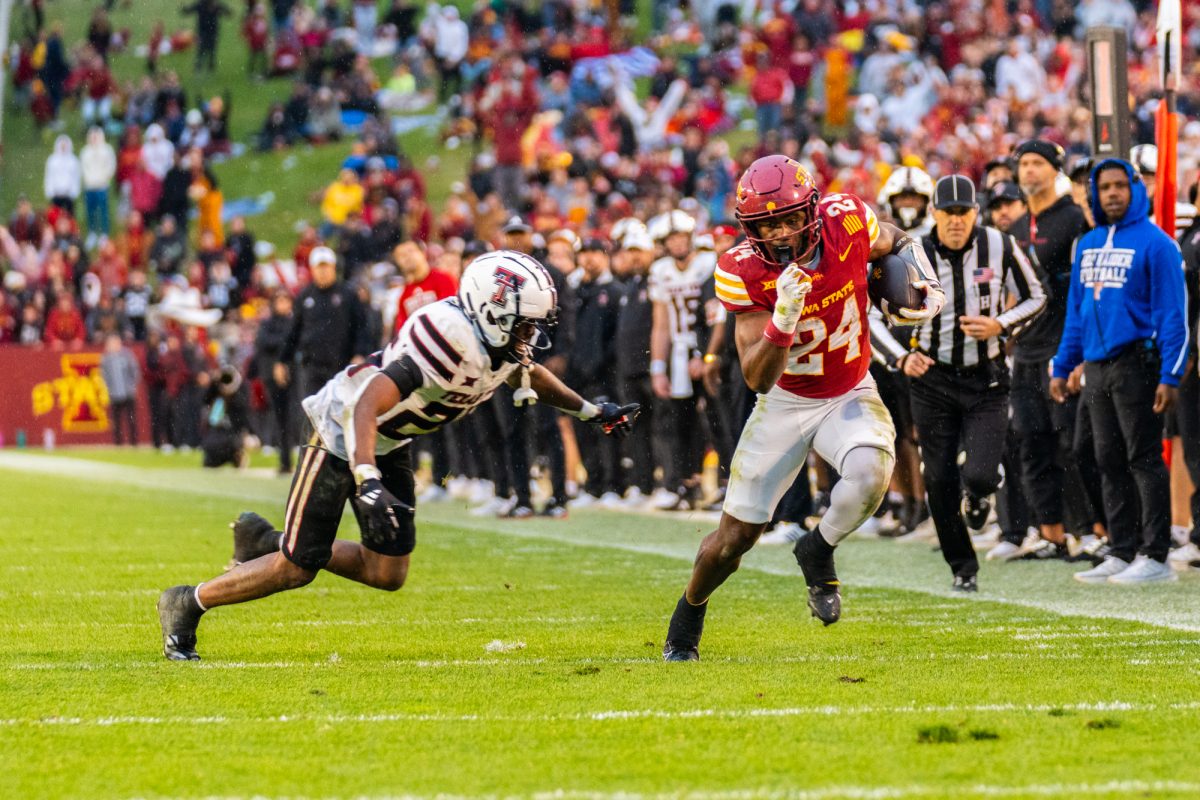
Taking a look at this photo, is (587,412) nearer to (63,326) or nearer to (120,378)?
(120,378)

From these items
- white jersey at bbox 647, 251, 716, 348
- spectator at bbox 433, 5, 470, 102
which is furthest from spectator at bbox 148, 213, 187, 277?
white jersey at bbox 647, 251, 716, 348

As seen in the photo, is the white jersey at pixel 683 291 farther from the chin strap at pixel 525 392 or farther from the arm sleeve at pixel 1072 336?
the chin strap at pixel 525 392

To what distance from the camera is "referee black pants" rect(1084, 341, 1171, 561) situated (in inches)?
333

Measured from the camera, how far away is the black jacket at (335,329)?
15469mm

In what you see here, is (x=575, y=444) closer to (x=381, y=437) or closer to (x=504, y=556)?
(x=504, y=556)

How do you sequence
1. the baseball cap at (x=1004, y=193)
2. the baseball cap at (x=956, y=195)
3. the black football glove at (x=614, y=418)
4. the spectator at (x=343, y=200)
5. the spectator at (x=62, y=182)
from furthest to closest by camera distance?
1. the spectator at (x=62, y=182)
2. the spectator at (x=343, y=200)
3. the baseball cap at (x=1004, y=193)
4. the baseball cap at (x=956, y=195)
5. the black football glove at (x=614, y=418)

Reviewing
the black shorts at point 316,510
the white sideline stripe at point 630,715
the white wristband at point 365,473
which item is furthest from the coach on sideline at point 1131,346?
the white wristband at point 365,473

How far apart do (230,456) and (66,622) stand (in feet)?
41.9

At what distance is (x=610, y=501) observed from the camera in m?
14.4

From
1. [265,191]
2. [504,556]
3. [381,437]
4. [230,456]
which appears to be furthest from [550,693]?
[265,191]

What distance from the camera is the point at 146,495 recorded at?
1556cm

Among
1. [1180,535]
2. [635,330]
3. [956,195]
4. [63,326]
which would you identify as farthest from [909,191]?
[63,326]

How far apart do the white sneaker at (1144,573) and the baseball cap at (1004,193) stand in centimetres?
219

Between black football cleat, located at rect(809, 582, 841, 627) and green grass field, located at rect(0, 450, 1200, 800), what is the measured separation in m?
0.14
